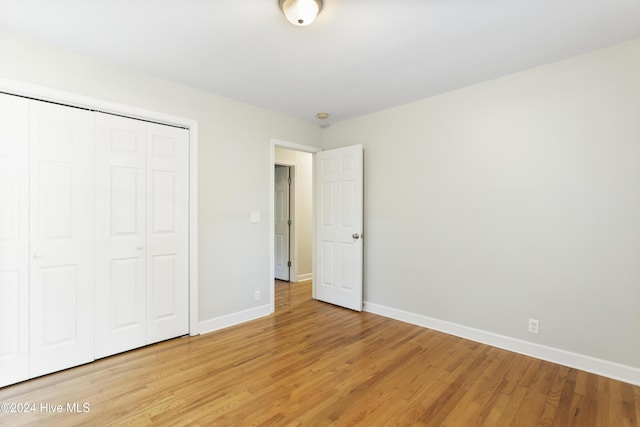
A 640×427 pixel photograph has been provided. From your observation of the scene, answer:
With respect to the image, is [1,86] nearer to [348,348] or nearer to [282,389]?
[282,389]

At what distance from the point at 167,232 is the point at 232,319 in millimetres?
1199

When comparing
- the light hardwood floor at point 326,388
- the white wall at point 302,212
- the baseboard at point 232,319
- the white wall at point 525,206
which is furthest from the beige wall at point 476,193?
the white wall at point 302,212

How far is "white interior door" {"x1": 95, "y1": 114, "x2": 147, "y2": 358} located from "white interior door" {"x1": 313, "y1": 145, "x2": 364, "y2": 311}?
2201 mm

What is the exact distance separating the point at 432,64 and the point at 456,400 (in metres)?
2.59

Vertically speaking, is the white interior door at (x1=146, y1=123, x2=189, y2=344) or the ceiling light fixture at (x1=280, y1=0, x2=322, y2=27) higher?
the ceiling light fixture at (x1=280, y1=0, x2=322, y2=27)

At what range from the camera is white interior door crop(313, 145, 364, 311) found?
3.82 metres

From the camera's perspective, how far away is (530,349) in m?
2.66

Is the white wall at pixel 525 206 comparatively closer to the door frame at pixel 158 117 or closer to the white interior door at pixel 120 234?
the door frame at pixel 158 117

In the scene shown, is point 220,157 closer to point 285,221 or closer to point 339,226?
point 339,226

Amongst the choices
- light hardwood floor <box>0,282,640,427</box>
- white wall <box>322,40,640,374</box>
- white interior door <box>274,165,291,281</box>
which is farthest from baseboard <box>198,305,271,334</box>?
white interior door <box>274,165,291,281</box>

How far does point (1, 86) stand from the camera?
2.10 meters

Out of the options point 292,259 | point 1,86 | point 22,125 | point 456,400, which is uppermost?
point 1,86

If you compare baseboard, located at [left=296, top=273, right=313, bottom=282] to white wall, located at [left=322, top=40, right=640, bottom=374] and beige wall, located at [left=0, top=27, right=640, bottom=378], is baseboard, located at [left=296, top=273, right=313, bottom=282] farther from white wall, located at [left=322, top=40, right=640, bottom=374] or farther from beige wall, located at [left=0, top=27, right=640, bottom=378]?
white wall, located at [left=322, top=40, right=640, bottom=374]

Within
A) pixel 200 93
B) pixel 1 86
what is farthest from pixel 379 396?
pixel 1 86
